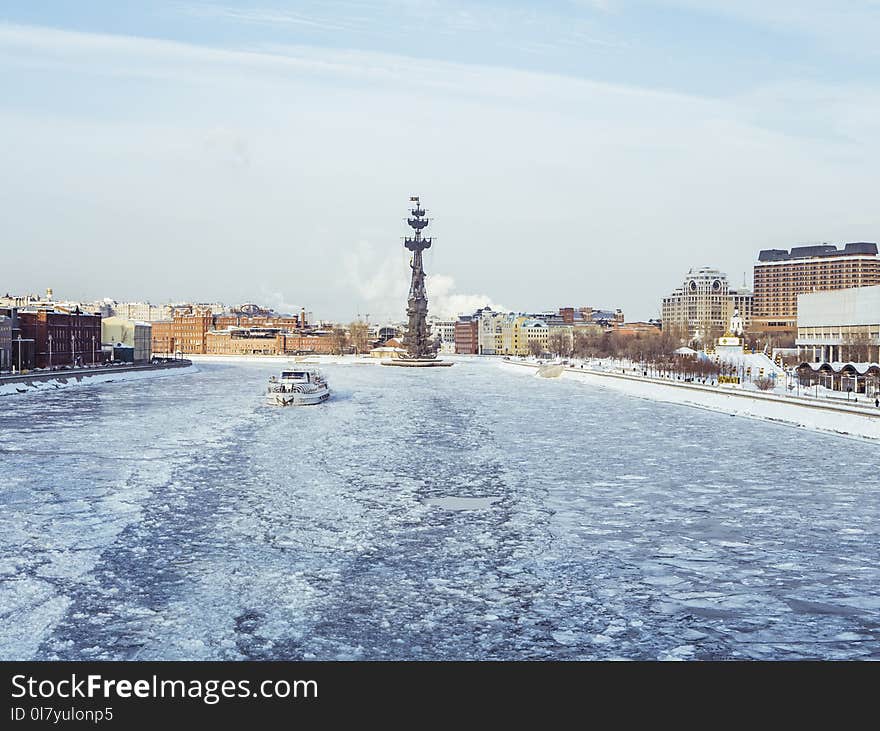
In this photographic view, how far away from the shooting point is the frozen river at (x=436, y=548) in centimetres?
955

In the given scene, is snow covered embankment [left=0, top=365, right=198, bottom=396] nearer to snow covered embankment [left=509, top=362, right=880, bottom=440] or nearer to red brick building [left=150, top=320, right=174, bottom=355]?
snow covered embankment [left=509, top=362, right=880, bottom=440]

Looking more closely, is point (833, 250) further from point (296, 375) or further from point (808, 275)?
point (296, 375)

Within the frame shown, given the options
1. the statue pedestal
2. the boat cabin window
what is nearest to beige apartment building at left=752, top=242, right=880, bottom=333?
the statue pedestal

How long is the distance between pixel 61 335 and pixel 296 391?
4209 cm

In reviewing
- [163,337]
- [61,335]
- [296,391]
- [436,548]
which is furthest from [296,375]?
[163,337]

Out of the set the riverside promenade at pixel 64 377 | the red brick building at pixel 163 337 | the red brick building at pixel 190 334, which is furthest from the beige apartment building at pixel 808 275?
the riverside promenade at pixel 64 377

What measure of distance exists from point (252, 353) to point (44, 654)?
6733 inches

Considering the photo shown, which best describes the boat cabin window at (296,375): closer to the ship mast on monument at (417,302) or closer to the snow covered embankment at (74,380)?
the snow covered embankment at (74,380)

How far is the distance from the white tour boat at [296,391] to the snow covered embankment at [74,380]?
15546 mm

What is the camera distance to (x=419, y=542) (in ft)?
46.1
